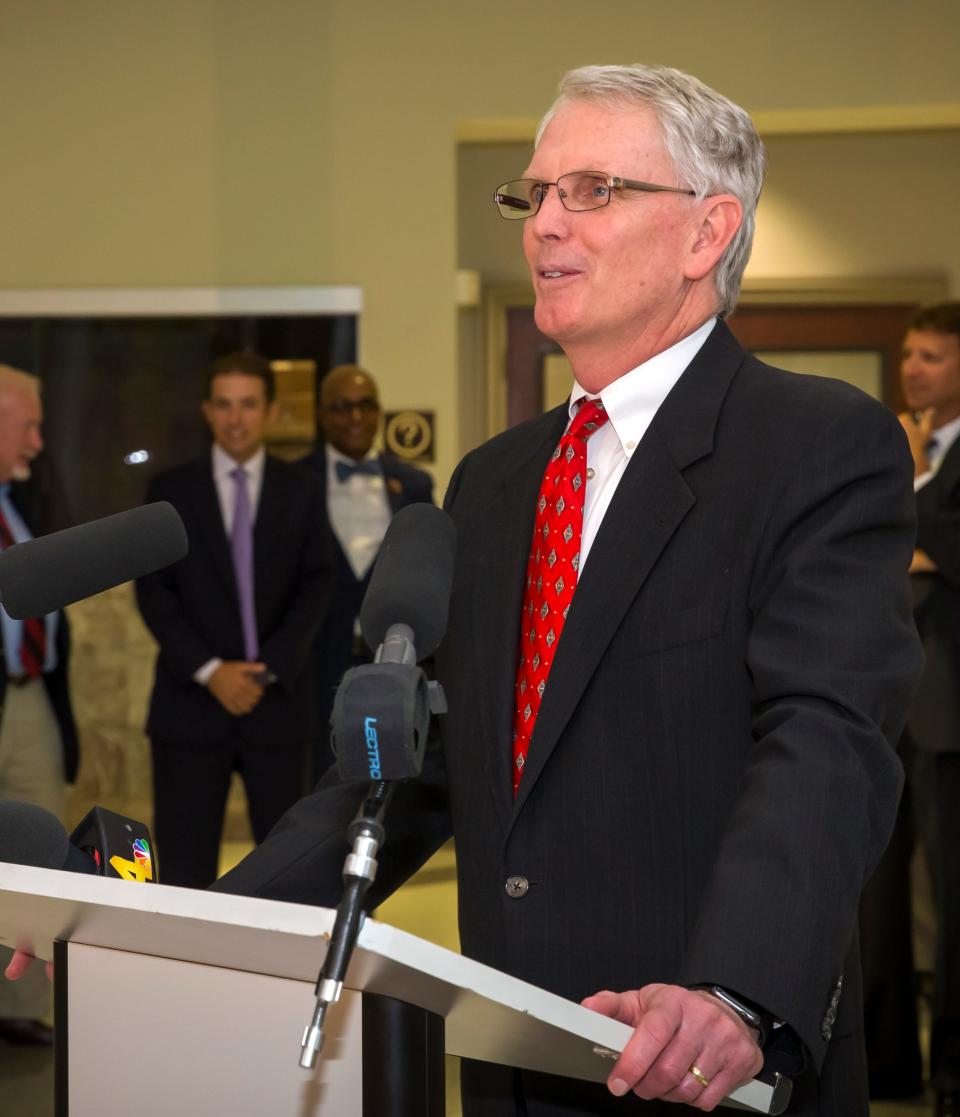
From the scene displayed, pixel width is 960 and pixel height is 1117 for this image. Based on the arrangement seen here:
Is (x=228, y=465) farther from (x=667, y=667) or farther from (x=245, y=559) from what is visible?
(x=667, y=667)

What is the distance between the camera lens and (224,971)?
105 cm

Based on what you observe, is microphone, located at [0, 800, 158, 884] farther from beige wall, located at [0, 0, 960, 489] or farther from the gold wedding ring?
beige wall, located at [0, 0, 960, 489]

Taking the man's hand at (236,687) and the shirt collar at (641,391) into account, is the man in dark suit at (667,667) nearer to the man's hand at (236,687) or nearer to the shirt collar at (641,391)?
the shirt collar at (641,391)

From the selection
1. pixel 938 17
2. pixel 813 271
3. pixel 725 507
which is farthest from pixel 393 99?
pixel 725 507

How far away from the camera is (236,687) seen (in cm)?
420

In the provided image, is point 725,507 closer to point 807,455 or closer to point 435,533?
point 807,455

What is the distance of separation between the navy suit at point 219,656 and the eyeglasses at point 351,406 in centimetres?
59

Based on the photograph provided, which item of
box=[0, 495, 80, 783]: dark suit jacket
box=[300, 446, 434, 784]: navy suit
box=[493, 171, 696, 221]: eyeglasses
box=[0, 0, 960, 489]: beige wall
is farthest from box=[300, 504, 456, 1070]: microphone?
box=[0, 0, 960, 489]: beige wall

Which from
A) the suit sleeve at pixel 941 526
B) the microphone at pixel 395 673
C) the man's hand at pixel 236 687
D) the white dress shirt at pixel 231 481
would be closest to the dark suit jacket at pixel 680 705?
the microphone at pixel 395 673

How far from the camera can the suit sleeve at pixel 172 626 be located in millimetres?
4207

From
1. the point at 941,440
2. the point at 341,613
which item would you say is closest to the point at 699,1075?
the point at 941,440

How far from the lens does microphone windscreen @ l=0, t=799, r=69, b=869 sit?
1.26 m

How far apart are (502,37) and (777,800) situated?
176 inches

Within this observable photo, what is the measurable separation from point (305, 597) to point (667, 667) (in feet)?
10.2
